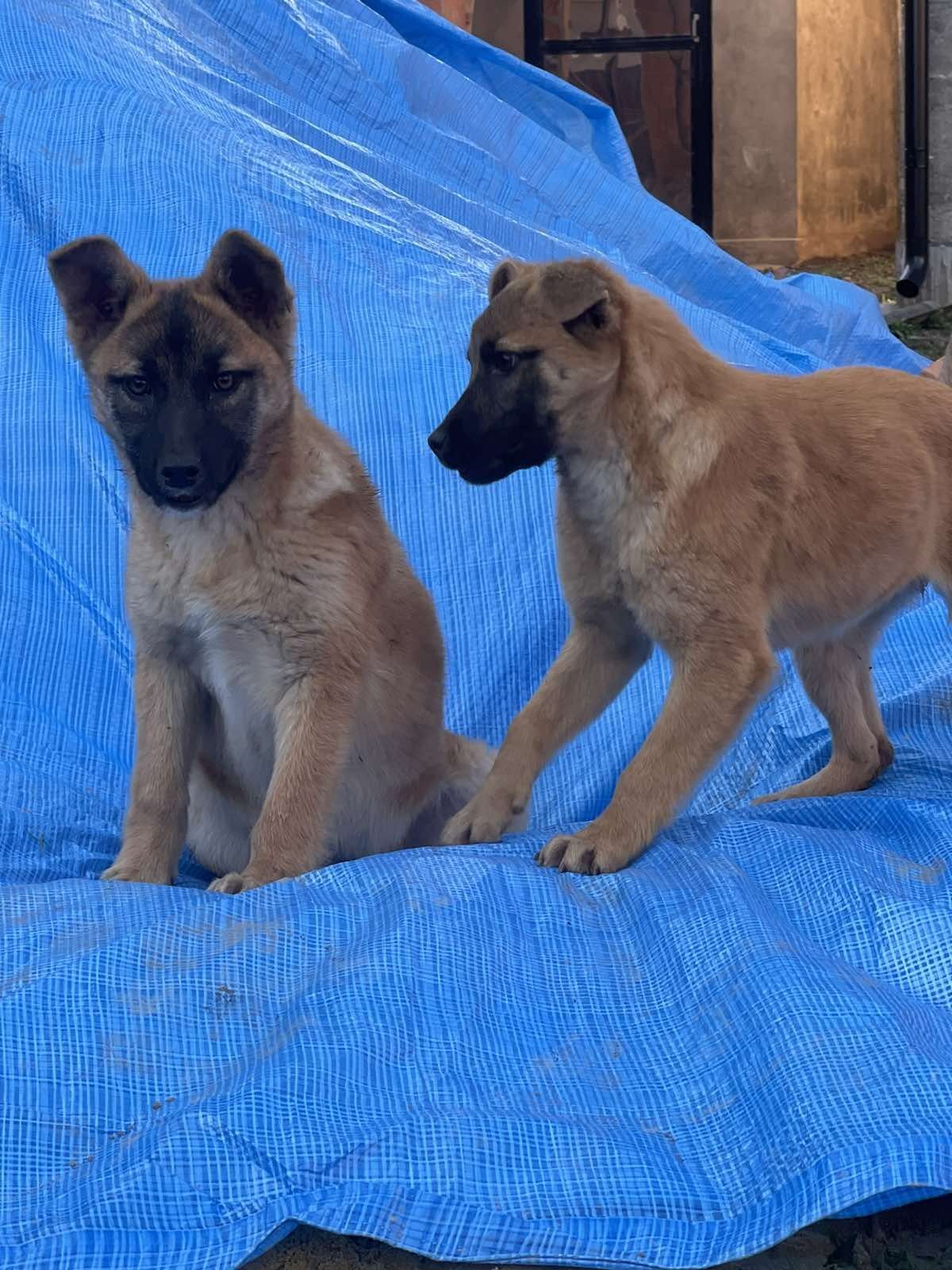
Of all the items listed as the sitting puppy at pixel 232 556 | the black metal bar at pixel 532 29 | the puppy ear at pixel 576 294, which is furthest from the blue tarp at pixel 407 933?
the black metal bar at pixel 532 29

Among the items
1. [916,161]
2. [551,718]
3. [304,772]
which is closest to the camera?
[304,772]

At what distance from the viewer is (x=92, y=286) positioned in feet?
12.3

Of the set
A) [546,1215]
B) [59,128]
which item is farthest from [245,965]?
[59,128]

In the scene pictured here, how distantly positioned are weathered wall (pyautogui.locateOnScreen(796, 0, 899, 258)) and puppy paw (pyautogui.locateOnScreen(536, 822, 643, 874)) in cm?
1158

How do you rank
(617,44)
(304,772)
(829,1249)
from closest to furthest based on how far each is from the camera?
(829,1249) < (304,772) < (617,44)

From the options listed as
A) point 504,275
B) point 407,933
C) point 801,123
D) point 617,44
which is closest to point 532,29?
point 617,44

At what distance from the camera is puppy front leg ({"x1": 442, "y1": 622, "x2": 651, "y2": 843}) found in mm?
4004

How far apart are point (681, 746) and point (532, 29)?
11.4 meters

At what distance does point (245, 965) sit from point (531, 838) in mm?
1140

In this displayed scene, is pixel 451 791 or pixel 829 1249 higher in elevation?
pixel 829 1249

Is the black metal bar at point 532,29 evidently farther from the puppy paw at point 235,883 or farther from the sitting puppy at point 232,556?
the puppy paw at point 235,883

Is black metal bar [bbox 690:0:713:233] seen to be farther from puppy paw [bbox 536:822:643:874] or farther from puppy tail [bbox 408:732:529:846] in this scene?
puppy paw [bbox 536:822:643:874]

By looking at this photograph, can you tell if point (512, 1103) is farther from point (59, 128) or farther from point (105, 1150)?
point (59, 128)

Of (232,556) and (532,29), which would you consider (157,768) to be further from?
(532,29)
